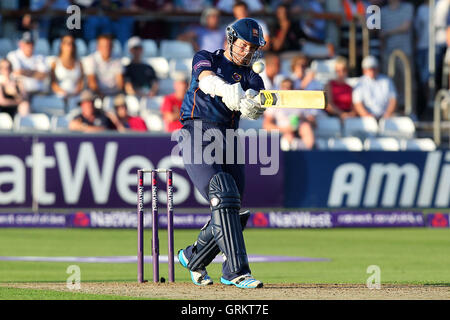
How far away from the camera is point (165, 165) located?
15828 millimetres

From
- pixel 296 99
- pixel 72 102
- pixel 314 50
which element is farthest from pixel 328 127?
pixel 296 99

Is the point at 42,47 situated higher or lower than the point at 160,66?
higher

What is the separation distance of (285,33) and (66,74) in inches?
165

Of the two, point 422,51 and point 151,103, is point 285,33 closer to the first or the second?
point 422,51

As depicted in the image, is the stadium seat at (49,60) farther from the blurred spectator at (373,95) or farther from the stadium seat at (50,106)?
the blurred spectator at (373,95)

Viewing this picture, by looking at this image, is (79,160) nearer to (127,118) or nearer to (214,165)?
(127,118)

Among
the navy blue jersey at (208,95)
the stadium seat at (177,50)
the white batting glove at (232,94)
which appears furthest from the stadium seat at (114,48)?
the white batting glove at (232,94)

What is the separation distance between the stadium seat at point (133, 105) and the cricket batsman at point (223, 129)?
9.18m

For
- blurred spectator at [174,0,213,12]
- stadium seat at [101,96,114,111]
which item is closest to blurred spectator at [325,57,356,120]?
blurred spectator at [174,0,213,12]

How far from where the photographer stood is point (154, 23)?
19.8m

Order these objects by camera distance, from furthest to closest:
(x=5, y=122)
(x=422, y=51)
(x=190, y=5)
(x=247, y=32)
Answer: (x=422, y=51)
(x=190, y=5)
(x=5, y=122)
(x=247, y=32)

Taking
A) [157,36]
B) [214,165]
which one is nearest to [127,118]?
[157,36]

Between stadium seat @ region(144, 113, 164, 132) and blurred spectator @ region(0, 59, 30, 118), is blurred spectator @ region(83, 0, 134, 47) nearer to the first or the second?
blurred spectator @ region(0, 59, 30, 118)

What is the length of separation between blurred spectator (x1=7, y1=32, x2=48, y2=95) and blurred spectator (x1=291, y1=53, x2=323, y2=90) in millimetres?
4171
